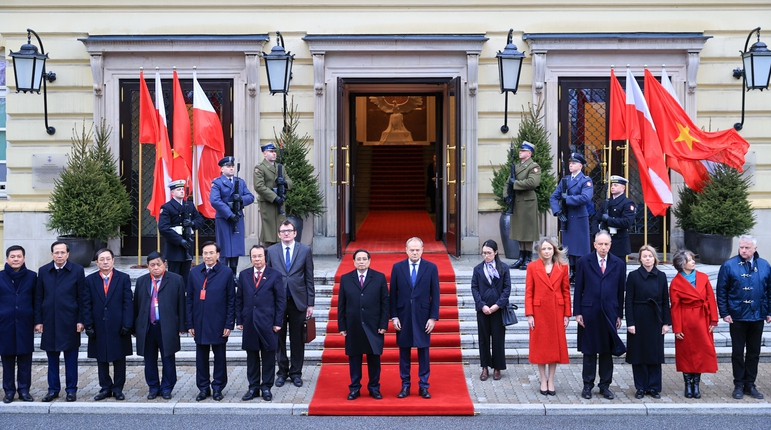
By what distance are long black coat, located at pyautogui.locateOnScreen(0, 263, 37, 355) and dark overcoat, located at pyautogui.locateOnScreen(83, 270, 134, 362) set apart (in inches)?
23.4

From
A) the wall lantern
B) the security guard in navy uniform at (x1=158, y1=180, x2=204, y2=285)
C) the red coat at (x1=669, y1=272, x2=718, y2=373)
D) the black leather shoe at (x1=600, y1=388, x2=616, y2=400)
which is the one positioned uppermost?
the wall lantern

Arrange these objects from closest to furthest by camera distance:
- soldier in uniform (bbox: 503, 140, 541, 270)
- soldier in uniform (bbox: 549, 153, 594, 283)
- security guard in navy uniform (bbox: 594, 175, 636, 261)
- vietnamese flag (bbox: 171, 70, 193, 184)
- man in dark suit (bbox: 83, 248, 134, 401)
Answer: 1. man in dark suit (bbox: 83, 248, 134, 401)
2. security guard in navy uniform (bbox: 594, 175, 636, 261)
3. soldier in uniform (bbox: 549, 153, 594, 283)
4. soldier in uniform (bbox: 503, 140, 541, 270)
5. vietnamese flag (bbox: 171, 70, 193, 184)

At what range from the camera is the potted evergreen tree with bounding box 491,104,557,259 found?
1459 centimetres

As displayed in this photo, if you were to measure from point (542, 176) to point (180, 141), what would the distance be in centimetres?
593

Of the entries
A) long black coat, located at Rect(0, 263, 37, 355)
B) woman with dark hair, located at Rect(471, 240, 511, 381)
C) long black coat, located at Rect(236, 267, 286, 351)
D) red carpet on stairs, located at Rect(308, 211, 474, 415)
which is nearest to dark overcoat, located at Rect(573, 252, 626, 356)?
woman with dark hair, located at Rect(471, 240, 511, 381)

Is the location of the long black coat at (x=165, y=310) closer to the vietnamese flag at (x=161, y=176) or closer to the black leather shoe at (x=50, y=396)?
the black leather shoe at (x=50, y=396)

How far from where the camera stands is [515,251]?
14797mm

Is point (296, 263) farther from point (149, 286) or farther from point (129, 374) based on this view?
point (129, 374)

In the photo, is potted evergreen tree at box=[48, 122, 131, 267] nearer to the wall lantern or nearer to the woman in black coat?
the woman in black coat

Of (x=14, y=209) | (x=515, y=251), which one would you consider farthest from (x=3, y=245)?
(x=515, y=251)

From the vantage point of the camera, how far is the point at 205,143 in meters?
14.5

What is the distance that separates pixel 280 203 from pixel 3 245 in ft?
18.1

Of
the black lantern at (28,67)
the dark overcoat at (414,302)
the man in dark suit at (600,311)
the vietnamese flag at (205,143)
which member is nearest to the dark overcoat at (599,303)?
the man in dark suit at (600,311)

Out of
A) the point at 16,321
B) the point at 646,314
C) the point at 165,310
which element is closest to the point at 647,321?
the point at 646,314
